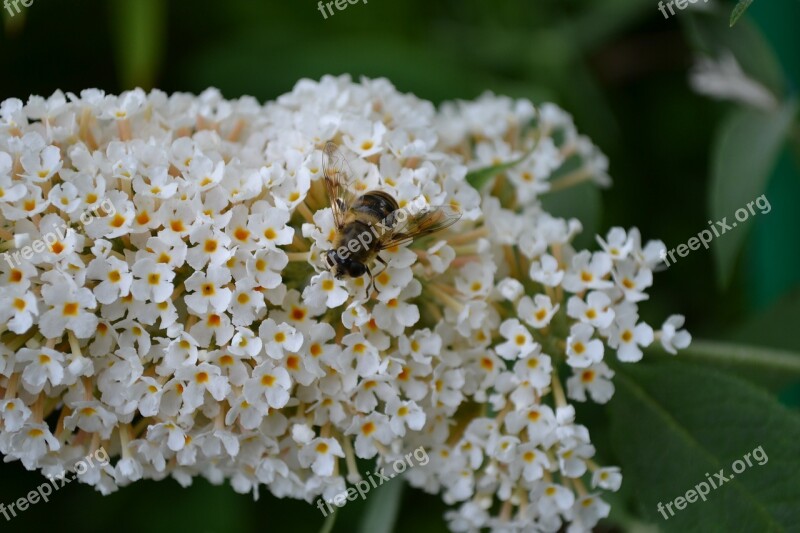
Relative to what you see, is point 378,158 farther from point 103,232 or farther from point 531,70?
point 531,70

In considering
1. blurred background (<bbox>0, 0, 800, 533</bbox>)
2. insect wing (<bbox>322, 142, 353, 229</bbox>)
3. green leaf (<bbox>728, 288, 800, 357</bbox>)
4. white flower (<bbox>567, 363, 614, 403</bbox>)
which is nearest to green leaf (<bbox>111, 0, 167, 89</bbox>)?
blurred background (<bbox>0, 0, 800, 533</bbox>)

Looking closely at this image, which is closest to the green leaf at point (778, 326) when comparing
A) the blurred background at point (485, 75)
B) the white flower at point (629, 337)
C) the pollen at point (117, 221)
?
the blurred background at point (485, 75)

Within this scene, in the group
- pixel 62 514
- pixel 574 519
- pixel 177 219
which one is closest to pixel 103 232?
pixel 177 219

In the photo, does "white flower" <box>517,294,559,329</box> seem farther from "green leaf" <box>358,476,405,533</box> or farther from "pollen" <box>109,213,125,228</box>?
"pollen" <box>109,213,125,228</box>

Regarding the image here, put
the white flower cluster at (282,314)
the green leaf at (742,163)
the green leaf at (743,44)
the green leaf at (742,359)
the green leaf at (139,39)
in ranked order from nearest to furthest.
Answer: the white flower cluster at (282,314), the green leaf at (742,359), the green leaf at (742,163), the green leaf at (743,44), the green leaf at (139,39)

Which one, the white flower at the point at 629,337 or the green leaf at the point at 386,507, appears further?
the green leaf at the point at 386,507

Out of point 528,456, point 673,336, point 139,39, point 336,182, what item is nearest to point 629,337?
point 673,336

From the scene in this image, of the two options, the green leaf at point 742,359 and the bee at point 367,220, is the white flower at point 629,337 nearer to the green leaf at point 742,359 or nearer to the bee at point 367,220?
the green leaf at point 742,359
